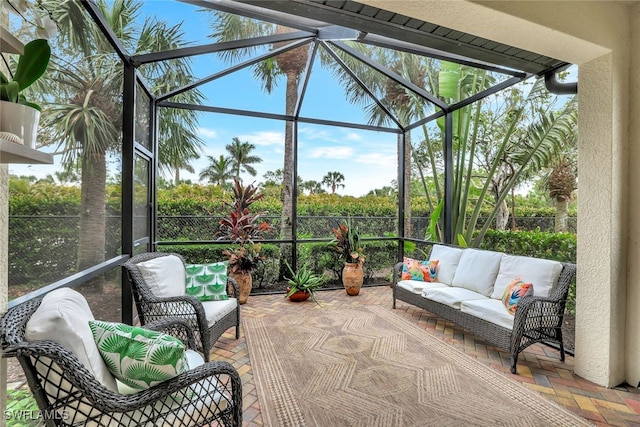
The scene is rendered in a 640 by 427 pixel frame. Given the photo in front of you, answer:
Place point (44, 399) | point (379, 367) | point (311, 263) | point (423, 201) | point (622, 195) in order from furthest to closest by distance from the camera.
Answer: point (423, 201) < point (311, 263) < point (379, 367) < point (622, 195) < point (44, 399)

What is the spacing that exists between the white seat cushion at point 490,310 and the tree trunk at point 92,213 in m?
3.40

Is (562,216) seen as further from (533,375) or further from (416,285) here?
(533,375)

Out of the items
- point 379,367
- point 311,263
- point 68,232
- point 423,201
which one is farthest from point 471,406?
point 423,201

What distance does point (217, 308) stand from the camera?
113 inches

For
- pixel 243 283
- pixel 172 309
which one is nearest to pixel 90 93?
pixel 172 309

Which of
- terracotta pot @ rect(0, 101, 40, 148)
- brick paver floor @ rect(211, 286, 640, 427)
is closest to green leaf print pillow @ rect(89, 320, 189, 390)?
terracotta pot @ rect(0, 101, 40, 148)

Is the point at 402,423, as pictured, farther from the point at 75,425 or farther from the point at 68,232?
the point at 68,232

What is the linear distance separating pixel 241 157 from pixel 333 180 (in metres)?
1.98

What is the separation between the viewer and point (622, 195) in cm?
247

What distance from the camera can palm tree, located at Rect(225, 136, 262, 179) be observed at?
19.5 feet

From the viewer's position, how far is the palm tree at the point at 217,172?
549 cm

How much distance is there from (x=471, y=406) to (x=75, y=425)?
2.28 meters

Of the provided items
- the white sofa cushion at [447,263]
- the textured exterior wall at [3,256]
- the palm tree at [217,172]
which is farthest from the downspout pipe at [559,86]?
the palm tree at [217,172]

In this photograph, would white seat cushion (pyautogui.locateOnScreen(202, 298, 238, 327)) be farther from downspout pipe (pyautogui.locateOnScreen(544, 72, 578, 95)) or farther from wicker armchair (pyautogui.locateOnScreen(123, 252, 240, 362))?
downspout pipe (pyautogui.locateOnScreen(544, 72, 578, 95))
